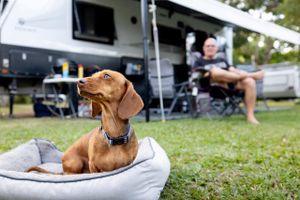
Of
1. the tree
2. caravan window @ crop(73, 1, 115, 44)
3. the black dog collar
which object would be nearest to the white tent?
the black dog collar

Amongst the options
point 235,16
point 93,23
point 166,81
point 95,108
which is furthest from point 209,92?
point 95,108

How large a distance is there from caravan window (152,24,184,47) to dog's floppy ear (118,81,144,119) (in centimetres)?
767

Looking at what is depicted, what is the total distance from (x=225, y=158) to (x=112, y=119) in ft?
3.82

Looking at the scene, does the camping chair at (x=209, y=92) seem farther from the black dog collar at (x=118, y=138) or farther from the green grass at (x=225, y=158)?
the black dog collar at (x=118, y=138)

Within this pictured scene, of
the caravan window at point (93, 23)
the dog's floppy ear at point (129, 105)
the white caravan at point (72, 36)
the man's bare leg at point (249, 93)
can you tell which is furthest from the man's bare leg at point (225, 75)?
the dog's floppy ear at point (129, 105)

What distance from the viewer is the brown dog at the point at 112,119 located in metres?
2.09

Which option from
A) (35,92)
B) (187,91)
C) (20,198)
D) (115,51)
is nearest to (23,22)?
(35,92)

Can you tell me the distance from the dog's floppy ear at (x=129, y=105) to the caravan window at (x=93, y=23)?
5883mm

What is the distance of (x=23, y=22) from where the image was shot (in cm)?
695

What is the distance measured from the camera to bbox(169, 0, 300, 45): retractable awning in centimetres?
321

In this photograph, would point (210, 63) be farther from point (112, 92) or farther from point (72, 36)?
point (112, 92)

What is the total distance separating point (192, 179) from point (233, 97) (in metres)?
4.06

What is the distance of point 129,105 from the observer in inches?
83.7

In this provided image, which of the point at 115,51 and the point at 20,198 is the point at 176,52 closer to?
the point at 115,51
